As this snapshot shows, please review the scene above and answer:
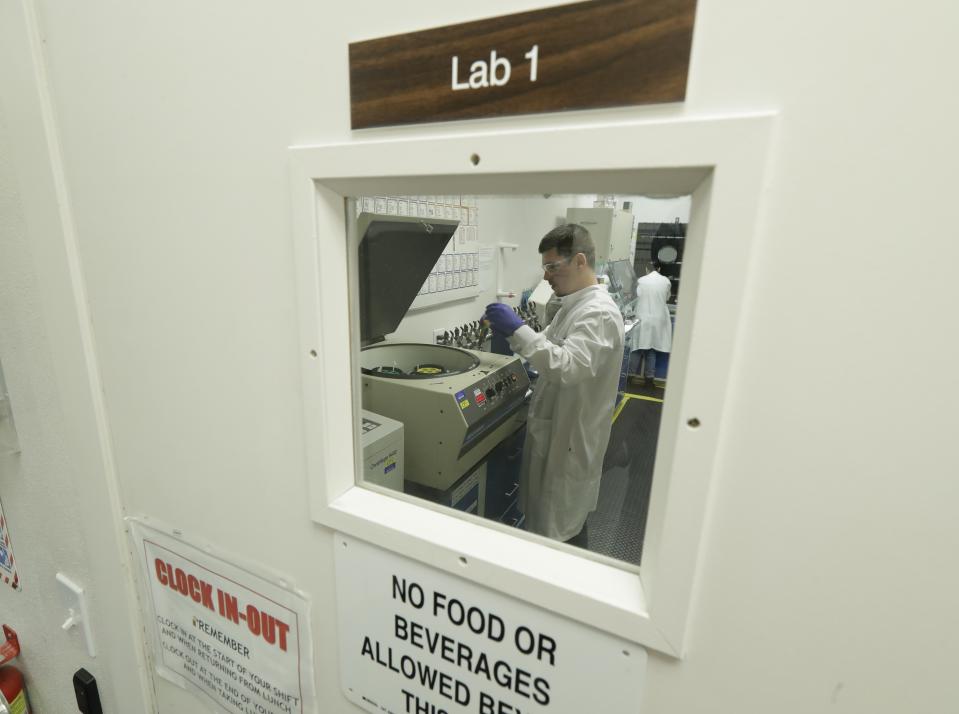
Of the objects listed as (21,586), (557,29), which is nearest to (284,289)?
(557,29)

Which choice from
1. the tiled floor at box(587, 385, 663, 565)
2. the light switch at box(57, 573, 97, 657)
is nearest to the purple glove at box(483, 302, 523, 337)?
the tiled floor at box(587, 385, 663, 565)

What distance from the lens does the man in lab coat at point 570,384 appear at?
65.1 inches

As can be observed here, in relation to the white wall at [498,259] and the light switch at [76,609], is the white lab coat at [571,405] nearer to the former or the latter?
the white wall at [498,259]

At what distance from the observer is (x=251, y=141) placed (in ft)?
1.93

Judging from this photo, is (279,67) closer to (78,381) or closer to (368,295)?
(78,381)

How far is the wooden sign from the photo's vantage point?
0.39 m

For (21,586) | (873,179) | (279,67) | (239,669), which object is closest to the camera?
(873,179)

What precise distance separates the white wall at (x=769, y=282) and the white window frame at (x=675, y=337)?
2 centimetres

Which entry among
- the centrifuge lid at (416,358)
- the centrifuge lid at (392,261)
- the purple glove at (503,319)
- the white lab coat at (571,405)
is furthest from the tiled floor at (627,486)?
the centrifuge lid at (392,261)

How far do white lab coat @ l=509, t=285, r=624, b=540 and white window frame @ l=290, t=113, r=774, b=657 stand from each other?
3.41ft

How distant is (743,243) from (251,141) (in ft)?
1.90

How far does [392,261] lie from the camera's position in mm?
1458

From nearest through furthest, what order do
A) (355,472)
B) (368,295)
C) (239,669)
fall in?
(355,472), (239,669), (368,295)

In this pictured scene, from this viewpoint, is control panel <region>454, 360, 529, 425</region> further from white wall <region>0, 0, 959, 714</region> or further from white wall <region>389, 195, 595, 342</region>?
white wall <region>0, 0, 959, 714</region>
